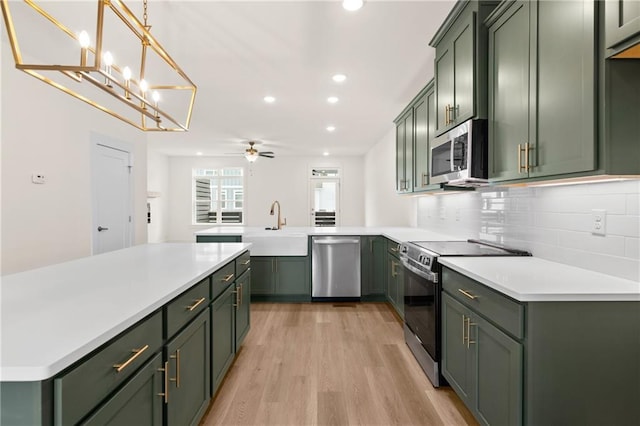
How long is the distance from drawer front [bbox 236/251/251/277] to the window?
6817mm

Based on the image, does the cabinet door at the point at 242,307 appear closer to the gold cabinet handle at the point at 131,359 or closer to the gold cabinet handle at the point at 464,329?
the gold cabinet handle at the point at 131,359

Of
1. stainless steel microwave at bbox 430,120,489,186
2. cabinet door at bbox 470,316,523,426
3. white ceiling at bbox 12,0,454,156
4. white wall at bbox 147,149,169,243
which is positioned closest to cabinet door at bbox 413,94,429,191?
white ceiling at bbox 12,0,454,156

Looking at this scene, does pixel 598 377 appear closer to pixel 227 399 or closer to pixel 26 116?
pixel 227 399

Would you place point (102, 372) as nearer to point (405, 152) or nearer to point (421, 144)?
point (421, 144)

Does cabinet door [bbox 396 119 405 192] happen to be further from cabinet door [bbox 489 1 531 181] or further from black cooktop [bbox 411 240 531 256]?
cabinet door [bbox 489 1 531 181]

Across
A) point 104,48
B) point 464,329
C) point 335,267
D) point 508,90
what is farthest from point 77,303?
point 335,267

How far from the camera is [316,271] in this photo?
4.30 m

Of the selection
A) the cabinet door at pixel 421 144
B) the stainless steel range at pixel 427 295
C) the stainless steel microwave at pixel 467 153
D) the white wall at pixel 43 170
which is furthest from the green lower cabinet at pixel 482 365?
the white wall at pixel 43 170

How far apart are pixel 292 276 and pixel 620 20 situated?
146 inches

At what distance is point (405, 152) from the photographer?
407 cm

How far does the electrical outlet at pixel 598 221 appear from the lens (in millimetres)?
1663

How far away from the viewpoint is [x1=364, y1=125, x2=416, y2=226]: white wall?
5234 millimetres

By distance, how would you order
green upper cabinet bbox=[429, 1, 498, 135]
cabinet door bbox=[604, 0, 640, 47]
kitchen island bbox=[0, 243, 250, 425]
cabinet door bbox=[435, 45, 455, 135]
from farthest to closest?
cabinet door bbox=[435, 45, 455, 135]
green upper cabinet bbox=[429, 1, 498, 135]
cabinet door bbox=[604, 0, 640, 47]
kitchen island bbox=[0, 243, 250, 425]

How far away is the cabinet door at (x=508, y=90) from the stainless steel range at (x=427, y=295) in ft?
2.04
